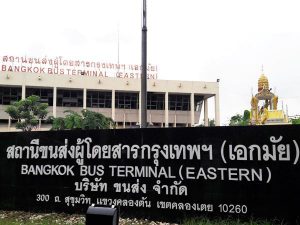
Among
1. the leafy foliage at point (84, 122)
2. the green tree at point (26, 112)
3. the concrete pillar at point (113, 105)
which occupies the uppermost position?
the concrete pillar at point (113, 105)

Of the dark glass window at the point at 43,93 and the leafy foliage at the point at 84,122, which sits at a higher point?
the dark glass window at the point at 43,93

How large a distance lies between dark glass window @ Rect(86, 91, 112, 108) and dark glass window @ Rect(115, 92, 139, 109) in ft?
5.03

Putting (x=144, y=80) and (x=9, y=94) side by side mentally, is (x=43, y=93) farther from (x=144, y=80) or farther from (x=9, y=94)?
(x=144, y=80)

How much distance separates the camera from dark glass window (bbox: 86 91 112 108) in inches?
2515

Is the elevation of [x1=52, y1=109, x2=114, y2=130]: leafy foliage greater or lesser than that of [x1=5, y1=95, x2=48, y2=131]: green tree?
lesser

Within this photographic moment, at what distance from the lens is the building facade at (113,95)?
2393 inches

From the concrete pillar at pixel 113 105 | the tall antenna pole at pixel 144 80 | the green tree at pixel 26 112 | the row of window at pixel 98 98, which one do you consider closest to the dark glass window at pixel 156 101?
the row of window at pixel 98 98

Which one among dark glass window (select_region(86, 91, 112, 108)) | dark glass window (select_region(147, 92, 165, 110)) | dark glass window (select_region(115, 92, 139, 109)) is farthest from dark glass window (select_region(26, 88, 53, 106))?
dark glass window (select_region(147, 92, 165, 110))

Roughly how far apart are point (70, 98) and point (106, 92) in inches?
235

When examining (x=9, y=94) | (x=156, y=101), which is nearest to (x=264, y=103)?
(x=156, y=101)

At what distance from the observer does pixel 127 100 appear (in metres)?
65.6

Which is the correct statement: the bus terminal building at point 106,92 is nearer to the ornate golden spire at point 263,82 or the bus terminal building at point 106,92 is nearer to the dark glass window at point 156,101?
the dark glass window at point 156,101

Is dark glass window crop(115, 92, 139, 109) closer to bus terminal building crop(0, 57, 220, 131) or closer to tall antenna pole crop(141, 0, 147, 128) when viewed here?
bus terminal building crop(0, 57, 220, 131)

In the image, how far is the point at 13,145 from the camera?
8938 mm
